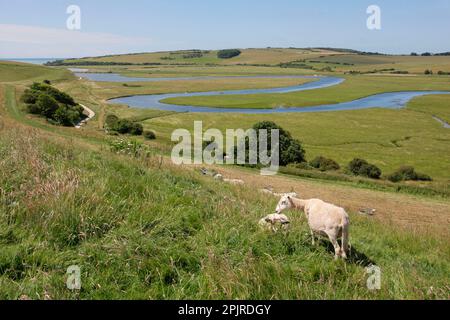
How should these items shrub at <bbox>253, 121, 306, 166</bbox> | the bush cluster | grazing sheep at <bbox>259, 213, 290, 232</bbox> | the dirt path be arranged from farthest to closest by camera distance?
the bush cluster
shrub at <bbox>253, 121, 306, 166</bbox>
the dirt path
grazing sheep at <bbox>259, 213, 290, 232</bbox>

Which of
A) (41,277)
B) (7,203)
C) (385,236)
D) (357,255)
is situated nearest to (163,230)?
(41,277)

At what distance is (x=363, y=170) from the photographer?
46938 mm

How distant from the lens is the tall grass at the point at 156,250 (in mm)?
5270

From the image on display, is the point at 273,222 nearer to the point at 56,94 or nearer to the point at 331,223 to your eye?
the point at 331,223

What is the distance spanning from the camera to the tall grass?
5270mm

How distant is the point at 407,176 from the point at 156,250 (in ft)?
152

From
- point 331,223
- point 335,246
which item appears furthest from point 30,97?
point 335,246

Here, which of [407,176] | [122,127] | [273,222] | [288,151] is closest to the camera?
[273,222]

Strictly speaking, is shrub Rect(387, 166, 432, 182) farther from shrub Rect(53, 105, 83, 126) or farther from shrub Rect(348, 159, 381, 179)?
shrub Rect(53, 105, 83, 126)

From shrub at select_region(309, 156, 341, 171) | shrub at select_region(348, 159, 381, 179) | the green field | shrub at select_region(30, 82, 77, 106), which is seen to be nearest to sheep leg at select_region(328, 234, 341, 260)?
the green field

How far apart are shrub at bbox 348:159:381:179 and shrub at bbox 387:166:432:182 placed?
5.09 ft

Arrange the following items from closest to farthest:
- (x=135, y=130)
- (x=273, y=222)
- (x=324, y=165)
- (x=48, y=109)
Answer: (x=273, y=222) < (x=324, y=165) < (x=48, y=109) < (x=135, y=130)

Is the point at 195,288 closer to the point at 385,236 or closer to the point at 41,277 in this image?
the point at 41,277

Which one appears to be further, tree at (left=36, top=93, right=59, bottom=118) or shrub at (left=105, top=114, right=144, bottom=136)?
shrub at (left=105, top=114, right=144, bottom=136)
